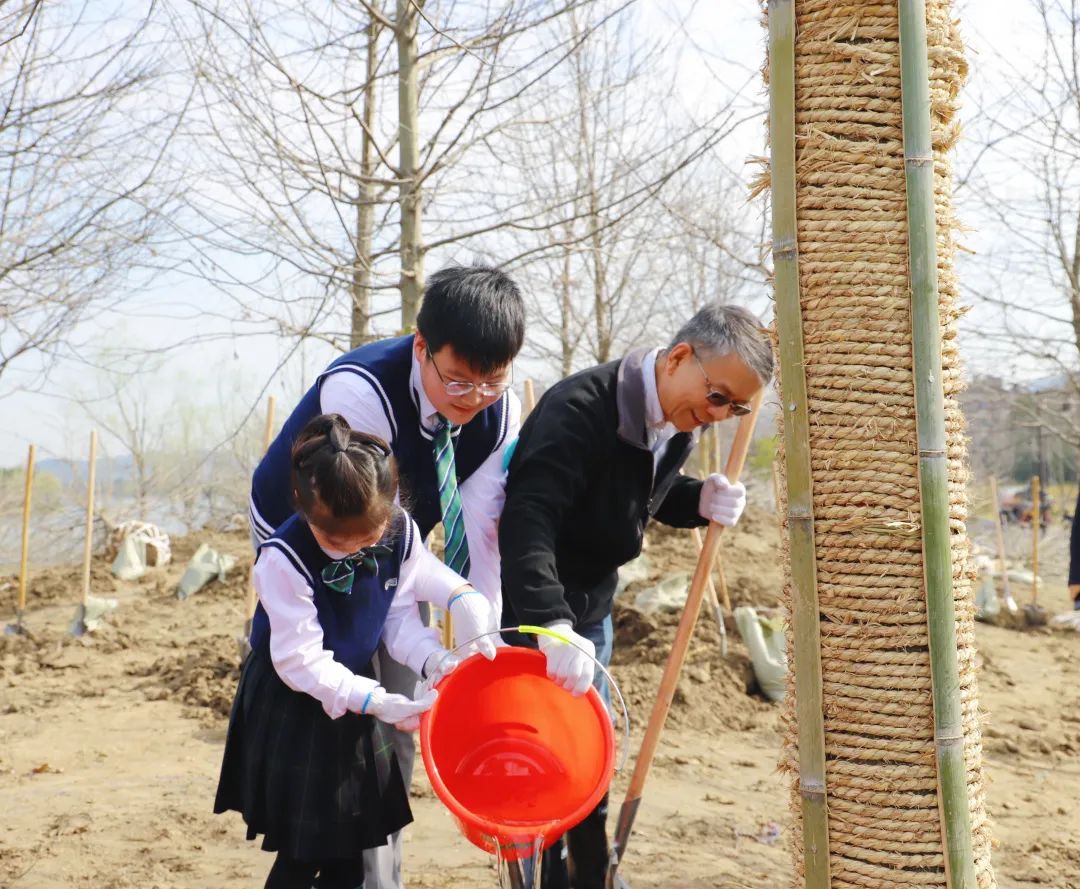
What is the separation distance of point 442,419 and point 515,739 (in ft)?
2.33

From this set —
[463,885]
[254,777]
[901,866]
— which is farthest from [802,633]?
[463,885]

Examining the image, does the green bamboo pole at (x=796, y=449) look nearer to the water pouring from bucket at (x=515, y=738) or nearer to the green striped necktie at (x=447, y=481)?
the water pouring from bucket at (x=515, y=738)

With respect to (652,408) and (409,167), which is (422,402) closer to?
(652,408)

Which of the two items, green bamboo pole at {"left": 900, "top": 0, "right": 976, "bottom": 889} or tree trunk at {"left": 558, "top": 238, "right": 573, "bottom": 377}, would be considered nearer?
green bamboo pole at {"left": 900, "top": 0, "right": 976, "bottom": 889}

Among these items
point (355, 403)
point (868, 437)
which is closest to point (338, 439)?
point (355, 403)

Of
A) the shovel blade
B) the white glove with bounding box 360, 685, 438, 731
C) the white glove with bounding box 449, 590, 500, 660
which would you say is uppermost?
the white glove with bounding box 449, 590, 500, 660

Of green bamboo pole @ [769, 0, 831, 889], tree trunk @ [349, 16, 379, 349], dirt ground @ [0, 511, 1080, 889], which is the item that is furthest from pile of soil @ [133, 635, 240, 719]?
green bamboo pole @ [769, 0, 831, 889]

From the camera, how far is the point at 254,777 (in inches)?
84.8

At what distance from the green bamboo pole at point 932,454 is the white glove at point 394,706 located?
0.94 m

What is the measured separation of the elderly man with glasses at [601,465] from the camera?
7.25 ft

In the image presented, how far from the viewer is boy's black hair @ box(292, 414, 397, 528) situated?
1.96 metres

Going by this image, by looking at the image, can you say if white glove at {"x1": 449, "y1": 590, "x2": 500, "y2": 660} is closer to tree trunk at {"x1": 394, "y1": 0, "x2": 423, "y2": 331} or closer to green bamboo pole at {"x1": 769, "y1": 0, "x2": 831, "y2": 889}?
green bamboo pole at {"x1": 769, "y1": 0, "x2": 831, "y2": 889}

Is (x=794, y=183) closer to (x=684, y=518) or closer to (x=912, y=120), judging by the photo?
(x=912, y=120)

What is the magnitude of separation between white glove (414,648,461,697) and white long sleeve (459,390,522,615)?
1.08ft
